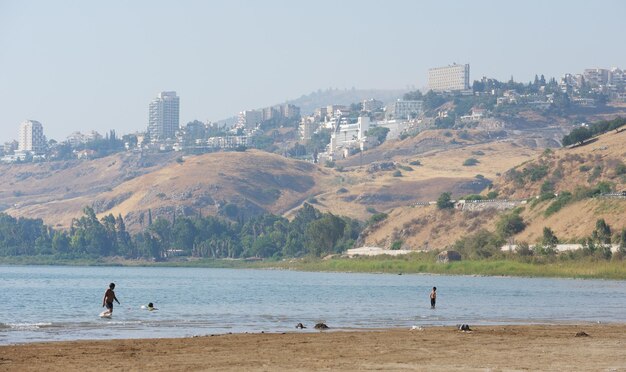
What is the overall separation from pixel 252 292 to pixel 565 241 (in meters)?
56.0

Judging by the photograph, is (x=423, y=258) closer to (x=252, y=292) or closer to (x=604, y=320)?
(x=252, y=292)

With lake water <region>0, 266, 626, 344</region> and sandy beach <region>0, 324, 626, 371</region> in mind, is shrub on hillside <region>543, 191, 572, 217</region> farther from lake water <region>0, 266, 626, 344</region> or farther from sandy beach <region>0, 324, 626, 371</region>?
sandy beach <region>0, 324, 626, 371</region>

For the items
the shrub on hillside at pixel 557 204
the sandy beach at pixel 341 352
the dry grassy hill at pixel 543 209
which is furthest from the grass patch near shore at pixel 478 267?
the sandy beach at pixel 341 352

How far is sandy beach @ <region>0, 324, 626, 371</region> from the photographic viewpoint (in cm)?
3422

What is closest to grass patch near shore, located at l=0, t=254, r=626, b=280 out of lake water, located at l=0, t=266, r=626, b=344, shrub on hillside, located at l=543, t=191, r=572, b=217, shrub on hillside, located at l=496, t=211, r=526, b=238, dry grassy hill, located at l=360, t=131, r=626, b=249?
shrub on hillside, located at l=496, t=211, r=526, b=238

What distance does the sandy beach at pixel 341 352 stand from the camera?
3422 centimetres

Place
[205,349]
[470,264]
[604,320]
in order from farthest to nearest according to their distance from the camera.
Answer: [470,264]
[604,320]
[205,349]

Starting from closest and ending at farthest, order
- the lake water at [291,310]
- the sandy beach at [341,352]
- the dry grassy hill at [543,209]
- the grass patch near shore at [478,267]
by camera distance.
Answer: the sandy beach at [341,352]
the lake water at [291,310]
the grass patch near shore at [478,267]
the dry grassy hill at [543,209]

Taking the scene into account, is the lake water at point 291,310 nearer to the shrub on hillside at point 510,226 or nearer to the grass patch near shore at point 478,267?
the grass patch near shore at point 478,267

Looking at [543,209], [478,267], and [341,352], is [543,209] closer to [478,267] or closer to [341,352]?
[478,267]

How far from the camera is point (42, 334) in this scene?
48.0 m

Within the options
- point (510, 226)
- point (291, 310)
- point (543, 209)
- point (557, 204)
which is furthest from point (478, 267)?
point (291, 310)

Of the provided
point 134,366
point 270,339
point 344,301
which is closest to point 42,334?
point 270,339

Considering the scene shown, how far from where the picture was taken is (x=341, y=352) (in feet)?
125
